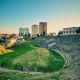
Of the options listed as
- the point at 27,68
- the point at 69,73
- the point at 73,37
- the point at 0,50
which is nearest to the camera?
the point at 69,73

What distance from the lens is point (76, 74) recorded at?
82.6 feet

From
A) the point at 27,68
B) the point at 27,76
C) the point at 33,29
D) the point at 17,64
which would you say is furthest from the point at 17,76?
the point at 33,29

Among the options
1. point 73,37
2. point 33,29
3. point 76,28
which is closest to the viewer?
point 73,37

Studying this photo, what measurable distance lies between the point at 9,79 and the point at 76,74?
30.4ft

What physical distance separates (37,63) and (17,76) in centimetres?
764

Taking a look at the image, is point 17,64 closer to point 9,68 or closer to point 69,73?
point 9,68

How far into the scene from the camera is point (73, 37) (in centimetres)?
6091

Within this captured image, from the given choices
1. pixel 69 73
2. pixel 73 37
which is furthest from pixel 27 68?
pixel 73 37

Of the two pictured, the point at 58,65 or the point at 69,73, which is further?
the point at 58,65

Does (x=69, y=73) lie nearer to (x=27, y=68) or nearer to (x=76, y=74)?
(x=76, y=74)

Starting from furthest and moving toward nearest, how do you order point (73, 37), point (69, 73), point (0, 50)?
point (73, 37), point (0, 50), point (69, 73)

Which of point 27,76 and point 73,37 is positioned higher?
point 73,37

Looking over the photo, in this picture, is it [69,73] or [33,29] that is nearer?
[69,73]

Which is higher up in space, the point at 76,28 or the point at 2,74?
the point at 76,28
